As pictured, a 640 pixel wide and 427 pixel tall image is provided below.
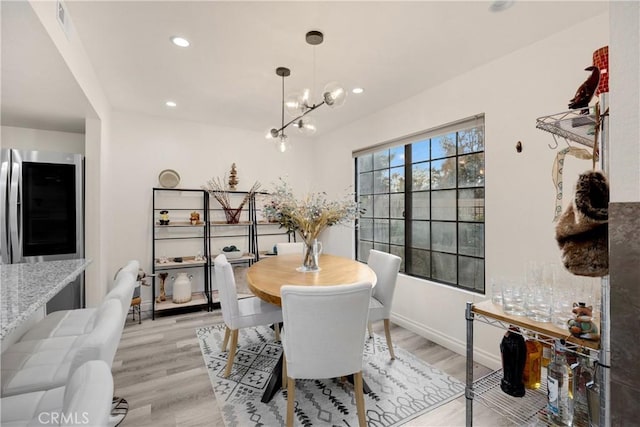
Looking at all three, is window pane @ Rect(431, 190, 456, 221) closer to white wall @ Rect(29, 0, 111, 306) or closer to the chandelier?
the chandelier

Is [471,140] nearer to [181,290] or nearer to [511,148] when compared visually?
[511,148]

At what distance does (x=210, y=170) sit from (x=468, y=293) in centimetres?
366

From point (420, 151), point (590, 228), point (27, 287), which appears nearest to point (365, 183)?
point (420, 151)

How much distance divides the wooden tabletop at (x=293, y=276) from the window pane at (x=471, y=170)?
1.29 metres

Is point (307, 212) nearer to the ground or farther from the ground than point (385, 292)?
farther from the ground

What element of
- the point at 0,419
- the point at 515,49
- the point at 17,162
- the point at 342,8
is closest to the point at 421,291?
the point at 515,49

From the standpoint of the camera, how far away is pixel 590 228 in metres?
0.91

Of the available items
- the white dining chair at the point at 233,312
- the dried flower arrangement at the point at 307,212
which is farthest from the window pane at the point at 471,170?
the white dining chair at the point at 233,312

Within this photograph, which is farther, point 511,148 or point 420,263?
point 420,263

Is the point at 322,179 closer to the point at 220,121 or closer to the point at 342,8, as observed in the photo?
the point at 220,121

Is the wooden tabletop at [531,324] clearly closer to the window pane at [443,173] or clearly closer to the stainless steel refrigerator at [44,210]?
the window pane at [443,173]

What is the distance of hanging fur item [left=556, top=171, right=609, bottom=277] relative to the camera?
90 cm

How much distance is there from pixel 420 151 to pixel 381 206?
887mm

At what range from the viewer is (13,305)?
1.11 metres
